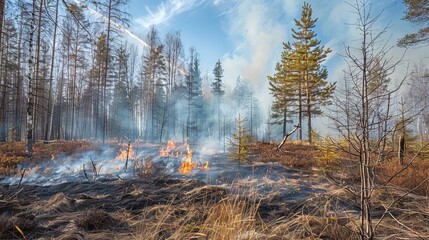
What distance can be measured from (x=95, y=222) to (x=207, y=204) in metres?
1.74

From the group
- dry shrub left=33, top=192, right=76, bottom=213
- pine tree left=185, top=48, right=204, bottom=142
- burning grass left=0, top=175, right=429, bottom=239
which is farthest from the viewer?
pine tree left=185, top=48, right=204, bottom=142

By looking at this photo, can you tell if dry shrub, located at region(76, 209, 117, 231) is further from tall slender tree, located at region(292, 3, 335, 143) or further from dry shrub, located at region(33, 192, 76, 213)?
tall slender tree, located at region(292, 3, 335, 143)

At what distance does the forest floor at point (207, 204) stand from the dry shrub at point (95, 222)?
1 centimetres

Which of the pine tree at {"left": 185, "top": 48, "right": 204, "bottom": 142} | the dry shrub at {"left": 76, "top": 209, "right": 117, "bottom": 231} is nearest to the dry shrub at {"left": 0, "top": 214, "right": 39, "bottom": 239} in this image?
the dry shrub at {"left": 76, "top": 209, "right": 117, "bottom": 231}

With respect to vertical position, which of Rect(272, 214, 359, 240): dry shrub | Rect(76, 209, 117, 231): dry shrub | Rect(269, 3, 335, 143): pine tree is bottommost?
Rect(76, 209, 117, 231): dry shrub

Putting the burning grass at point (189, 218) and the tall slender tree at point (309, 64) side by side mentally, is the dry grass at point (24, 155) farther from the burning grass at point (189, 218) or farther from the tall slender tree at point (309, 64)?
the tall slender tree at point (309, 64)

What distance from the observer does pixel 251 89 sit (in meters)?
47.1

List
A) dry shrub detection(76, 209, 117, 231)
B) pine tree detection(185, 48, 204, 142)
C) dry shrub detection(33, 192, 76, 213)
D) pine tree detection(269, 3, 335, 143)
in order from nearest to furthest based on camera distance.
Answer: dry shrub detection(76, 209, 117, 231)
dry shrub detection(33, 192, 76, 213)
pine tree detection(269, 3, 335, 143)
pine tree detection(185, 48, 204, 142)

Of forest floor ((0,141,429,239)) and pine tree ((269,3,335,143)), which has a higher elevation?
pine tree ((269,3,335,143))

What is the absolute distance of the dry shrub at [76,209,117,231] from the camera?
3006 millimetres

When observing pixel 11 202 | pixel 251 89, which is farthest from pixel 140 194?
pixel 251 89

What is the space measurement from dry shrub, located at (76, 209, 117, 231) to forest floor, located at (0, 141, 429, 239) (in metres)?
0.01

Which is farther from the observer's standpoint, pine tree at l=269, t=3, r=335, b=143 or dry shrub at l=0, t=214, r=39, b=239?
pine tree at l=269, t=3, r=335, b=143

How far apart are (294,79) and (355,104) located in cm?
1973
